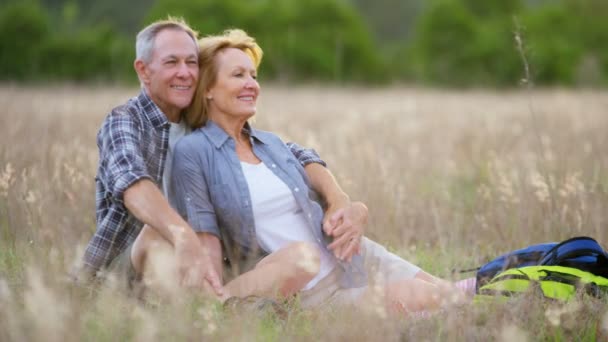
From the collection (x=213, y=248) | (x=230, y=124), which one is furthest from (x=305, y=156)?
(x=213, y=248)

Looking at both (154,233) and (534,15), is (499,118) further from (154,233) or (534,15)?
(534,15)

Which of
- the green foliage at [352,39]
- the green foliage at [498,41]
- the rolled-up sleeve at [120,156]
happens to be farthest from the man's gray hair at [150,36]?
the green foliage at [498,41]

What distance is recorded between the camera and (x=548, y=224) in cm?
475

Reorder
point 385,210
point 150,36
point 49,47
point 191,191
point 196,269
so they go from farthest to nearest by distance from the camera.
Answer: point 49,47 → point 385,210 → point 150,36 → point 191,191 → point 196,269

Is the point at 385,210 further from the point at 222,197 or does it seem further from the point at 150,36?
the point at 150,36

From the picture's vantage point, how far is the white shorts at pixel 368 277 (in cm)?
341

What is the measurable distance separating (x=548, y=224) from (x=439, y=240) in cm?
79

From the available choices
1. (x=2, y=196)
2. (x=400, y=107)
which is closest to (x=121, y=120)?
(x=2, y=196)

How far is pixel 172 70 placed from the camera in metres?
3.55

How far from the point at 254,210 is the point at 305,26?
40.8 m

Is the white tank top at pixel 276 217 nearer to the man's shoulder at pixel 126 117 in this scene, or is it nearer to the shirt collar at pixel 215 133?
the shirt collar at pixel 215 133

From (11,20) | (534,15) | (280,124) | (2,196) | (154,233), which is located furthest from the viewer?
(534,15)

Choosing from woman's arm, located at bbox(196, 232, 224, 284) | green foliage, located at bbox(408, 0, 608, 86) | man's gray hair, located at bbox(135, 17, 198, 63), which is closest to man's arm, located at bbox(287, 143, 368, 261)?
woman's arm, located at bbox(196, 232, 224, 284)

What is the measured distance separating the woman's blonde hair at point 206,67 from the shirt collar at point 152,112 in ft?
0.63
